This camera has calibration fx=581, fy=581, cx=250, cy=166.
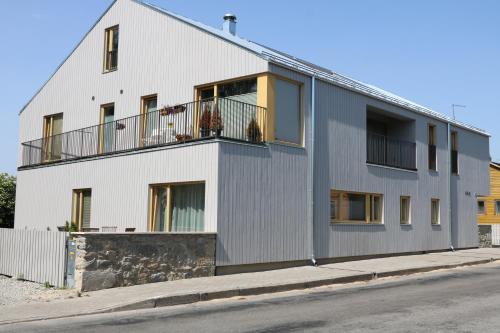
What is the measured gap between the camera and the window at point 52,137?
22.4 m

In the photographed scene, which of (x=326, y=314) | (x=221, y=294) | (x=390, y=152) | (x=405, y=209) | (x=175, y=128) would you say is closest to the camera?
(x=326, y=314)

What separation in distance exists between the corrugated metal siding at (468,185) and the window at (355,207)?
255 inches

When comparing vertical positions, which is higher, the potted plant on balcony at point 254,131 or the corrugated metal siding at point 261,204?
the potted plant on balcony at point 254,131

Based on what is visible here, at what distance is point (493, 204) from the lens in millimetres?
39281

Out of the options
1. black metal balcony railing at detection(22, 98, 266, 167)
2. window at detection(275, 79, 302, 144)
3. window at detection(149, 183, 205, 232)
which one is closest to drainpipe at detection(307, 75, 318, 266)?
window at detection(275, 79, 302, 144)

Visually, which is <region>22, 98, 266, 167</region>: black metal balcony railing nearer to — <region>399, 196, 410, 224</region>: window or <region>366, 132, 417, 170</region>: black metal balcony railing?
<region>366, 132, 417, 170</region>: black metal balcony railing

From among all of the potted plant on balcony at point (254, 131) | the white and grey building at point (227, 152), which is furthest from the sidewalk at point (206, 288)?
the potted plant on balcony at point (254, 131)

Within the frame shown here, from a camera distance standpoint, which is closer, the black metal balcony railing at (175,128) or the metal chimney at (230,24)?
the black metal balcony railing at (175,128)

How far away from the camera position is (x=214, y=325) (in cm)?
872

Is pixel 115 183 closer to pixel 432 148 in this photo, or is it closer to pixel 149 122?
pixel 149 122

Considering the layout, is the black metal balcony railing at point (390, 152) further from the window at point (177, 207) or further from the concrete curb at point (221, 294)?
the window at point (177, 207)

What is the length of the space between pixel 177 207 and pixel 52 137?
27.5 feet

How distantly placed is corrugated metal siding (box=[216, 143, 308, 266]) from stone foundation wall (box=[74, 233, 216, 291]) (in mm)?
676

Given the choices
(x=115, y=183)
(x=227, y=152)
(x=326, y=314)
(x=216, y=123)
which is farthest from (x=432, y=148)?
(x=326, y=314)
